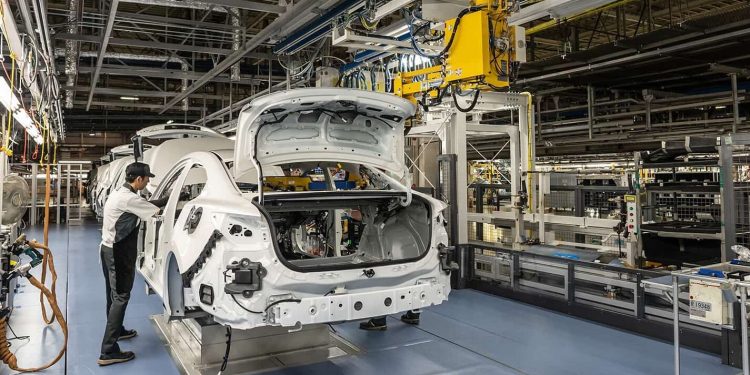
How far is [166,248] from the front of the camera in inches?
162

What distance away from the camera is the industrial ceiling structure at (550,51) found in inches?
232

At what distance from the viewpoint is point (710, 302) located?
3172 mm

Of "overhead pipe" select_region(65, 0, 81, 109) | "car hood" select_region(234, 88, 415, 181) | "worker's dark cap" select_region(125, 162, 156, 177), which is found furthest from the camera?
"overhead pipe" select_region(65, 0, 81, 109)

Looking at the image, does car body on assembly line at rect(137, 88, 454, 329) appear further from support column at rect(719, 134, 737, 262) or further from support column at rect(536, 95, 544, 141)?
support column at rect(536, 95, 544, 141)

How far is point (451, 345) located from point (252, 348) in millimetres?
1766

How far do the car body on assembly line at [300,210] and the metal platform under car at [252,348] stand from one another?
467 mm

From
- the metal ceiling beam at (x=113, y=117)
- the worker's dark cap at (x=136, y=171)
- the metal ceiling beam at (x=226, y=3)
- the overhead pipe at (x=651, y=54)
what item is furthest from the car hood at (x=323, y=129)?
the metal ceiling beam at (x=113, y=117)

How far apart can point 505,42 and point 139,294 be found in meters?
5.41

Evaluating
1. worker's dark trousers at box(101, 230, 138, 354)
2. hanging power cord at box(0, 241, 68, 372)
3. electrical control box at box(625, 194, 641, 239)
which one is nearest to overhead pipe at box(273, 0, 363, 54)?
worker's dark trousers at box(101, 230, 138, 354)

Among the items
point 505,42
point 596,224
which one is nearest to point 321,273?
point 505,42

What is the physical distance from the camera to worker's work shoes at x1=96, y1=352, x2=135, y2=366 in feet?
13.3

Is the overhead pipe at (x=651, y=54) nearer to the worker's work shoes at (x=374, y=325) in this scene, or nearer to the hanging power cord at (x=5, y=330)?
the worker's work shoes at (x=374, y=325)

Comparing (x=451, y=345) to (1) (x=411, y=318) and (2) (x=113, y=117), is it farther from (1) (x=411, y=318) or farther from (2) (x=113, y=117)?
(2) (x=113, y=117)

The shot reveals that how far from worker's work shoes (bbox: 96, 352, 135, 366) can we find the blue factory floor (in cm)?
5
